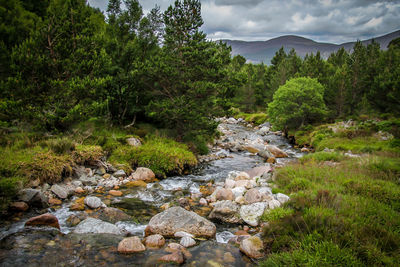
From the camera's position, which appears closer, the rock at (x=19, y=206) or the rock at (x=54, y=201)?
the rock at (x=19, y=206)

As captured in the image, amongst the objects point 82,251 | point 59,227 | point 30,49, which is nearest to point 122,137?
point 30,49

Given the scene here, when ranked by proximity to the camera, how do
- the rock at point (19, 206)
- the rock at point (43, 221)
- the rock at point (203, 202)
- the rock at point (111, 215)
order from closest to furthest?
the rock at point (43, 221) < the rock at point (19, 206) < the rock at point (111, 215) < the rock at point (203, 202)

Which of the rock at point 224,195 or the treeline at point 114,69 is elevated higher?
the treeline at point 114,69

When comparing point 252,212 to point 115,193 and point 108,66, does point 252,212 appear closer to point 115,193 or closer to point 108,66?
point 115,193

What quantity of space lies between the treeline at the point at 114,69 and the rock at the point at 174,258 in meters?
9.38

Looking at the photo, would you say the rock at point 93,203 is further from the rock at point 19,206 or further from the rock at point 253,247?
the rock at point 253,247

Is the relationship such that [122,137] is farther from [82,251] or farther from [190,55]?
[82,251]

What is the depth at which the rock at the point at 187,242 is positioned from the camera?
18.8 feet

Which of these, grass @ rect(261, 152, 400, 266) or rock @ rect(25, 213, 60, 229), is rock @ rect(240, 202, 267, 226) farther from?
rock @ rect(25, 213, 60, 229)

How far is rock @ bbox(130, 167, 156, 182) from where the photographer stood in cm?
1151

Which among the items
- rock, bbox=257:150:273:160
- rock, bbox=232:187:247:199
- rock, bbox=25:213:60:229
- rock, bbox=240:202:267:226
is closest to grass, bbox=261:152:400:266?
rock, bbox=240:202:267:226

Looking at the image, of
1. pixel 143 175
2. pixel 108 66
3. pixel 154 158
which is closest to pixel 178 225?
pixel 143 175

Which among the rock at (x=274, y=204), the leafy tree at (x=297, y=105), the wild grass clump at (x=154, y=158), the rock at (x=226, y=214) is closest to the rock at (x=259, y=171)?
the wild grass clump at (x=154, y=158)

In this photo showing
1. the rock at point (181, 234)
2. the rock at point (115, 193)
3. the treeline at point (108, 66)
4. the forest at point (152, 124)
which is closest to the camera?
the forest at point (152, 124)
